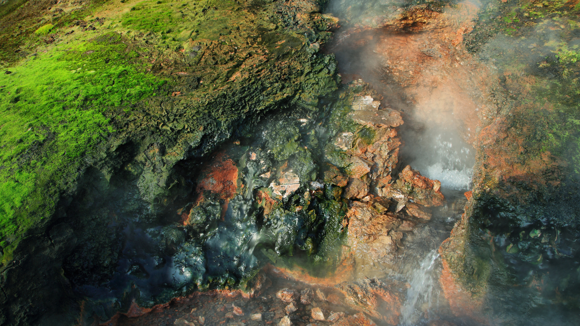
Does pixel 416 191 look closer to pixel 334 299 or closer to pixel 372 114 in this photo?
pixel 372 114

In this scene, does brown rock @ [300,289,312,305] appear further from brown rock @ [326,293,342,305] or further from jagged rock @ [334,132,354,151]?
jagged rock @ [334,132,354,151]

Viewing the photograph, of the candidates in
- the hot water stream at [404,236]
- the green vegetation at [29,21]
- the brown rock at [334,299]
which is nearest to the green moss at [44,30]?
the green vegetation at [29,21]

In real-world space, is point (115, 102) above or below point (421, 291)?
above

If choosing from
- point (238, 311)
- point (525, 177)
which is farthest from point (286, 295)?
point (525, 177)

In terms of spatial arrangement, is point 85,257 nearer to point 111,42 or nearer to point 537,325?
point 111,42

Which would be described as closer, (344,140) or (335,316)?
(335,316)

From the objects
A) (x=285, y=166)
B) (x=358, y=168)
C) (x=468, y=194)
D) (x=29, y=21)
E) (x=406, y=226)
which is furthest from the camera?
(x=29, y=21)

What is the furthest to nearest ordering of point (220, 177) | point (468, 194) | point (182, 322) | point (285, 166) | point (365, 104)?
1. point (365, 104)
2. point (468, 194)
3. point (285, 166)
4. point (220, 177)
5. point (182, 322)
